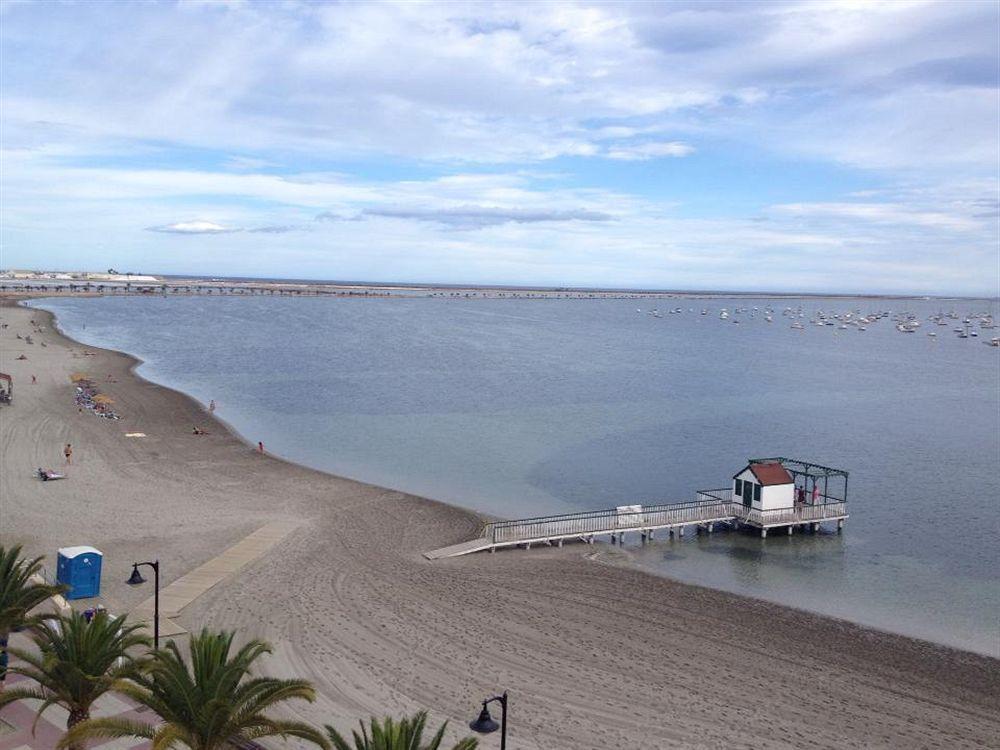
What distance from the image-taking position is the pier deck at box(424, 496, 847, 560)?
31.3 meters

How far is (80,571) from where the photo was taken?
23.2 meters

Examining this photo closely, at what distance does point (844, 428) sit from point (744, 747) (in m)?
51.2

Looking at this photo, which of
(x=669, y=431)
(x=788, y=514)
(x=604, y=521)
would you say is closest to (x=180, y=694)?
(x=604, y=521)

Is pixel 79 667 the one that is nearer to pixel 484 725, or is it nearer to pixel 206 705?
pixel 206 705

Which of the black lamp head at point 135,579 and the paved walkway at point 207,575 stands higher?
the black lamp head at point 135,579

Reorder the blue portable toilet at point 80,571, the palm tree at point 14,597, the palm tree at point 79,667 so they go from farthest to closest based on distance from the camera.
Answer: the blue portable toilet at point 80,571
the palm tree at point 14,597
the palm tree at point 79,667

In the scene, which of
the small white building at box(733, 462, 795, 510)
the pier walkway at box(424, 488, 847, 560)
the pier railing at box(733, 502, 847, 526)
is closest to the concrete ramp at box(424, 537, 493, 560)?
the pier walkway at box(424, 488, 847, 560)

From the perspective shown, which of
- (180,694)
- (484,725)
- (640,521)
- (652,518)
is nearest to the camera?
(180,694)

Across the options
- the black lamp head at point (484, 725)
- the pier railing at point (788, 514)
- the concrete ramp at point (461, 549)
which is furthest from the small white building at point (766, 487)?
the black lamp head at point (484, 725)

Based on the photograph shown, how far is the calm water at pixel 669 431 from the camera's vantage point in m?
31.9

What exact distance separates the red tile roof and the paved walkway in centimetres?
1932

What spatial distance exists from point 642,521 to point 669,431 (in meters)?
26.4

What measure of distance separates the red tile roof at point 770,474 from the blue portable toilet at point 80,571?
84.0 ft

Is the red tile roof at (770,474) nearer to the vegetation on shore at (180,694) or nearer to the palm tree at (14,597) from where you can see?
the vegetation on shore at (180,694)
